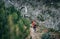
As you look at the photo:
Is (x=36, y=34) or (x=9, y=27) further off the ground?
(x=9, y=27)

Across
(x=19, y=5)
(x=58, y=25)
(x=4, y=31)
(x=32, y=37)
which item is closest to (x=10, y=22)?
(x=4, y=31)

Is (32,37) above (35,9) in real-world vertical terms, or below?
below

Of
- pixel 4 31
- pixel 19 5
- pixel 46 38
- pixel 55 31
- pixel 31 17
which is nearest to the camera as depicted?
pixel 4 31

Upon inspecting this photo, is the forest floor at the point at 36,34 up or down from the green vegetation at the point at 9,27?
down

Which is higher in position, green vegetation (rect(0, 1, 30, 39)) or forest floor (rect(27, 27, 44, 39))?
green vegetation (rect(0, 1, 30, 39))

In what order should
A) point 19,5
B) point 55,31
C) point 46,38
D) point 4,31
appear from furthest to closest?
1. point 19,5
2. point 55,31
3. point 46,38
4. point 4,31

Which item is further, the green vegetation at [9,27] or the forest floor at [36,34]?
the forest floor at [36,34]

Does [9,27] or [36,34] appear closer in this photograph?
[9,27]

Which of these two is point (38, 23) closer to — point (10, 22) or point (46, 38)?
point (46, 38)

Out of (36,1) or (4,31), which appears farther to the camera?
(36,1)

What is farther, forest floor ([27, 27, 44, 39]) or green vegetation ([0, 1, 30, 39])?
forest floor ([27, 27, 44, 39])

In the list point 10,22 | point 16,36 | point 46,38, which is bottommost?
point 46,38
